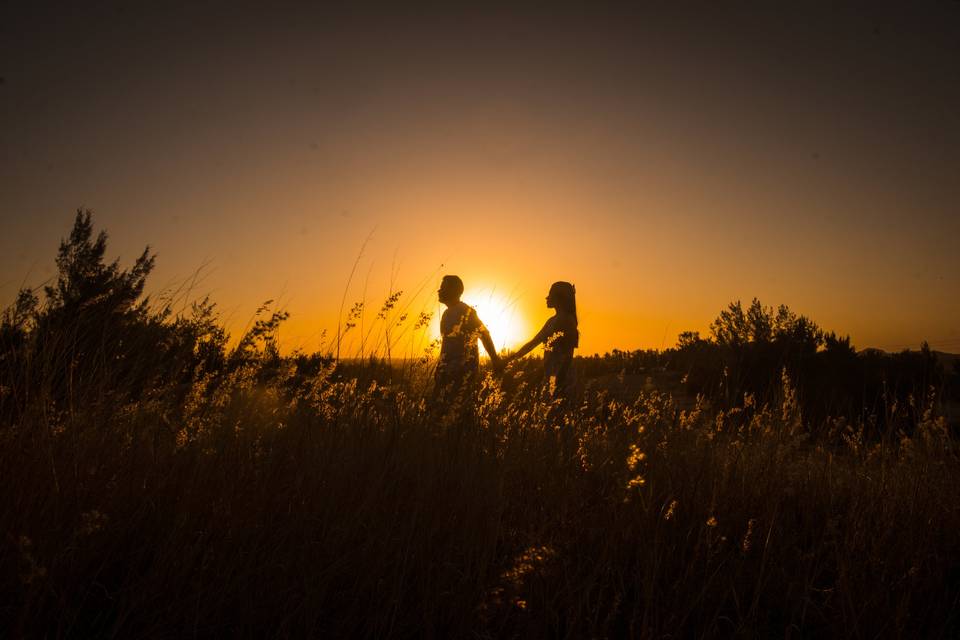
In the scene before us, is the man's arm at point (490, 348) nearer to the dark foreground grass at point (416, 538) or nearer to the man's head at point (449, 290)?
the man's head at point (449, 290)

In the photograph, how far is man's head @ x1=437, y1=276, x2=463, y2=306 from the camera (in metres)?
5.91

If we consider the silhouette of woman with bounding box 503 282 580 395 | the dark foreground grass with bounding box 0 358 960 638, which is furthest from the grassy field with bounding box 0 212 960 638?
the silhouette of woman with bounding box 503 282 580 395

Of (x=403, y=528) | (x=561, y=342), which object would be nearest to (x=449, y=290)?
(x=561, y=342)

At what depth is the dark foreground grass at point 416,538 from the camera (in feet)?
4.66

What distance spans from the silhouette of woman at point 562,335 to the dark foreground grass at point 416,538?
8.75 feet

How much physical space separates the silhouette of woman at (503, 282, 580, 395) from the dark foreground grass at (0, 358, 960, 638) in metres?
2.67

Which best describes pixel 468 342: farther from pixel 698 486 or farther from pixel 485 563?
pixel 485 563

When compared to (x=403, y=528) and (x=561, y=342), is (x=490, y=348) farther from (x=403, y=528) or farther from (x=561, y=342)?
(x=403, y=528)

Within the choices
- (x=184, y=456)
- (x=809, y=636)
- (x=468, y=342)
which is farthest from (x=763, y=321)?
(x=184, y=456)

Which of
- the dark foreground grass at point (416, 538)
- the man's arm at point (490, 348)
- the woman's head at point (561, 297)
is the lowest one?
the dark foreground grass at point (416, 538)

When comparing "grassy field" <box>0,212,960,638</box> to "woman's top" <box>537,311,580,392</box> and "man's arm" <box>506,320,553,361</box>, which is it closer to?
"man's arm" <box>506,320,553,361</box>

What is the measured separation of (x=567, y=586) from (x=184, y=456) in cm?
158

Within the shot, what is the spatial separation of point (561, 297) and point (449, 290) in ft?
4.28

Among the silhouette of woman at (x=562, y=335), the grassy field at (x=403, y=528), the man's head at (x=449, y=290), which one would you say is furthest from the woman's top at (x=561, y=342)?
the grassy field at (x=403, y=528)
